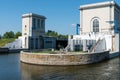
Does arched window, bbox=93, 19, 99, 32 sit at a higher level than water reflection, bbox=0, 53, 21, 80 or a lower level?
higher

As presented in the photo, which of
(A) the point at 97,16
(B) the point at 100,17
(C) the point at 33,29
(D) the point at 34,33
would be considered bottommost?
(D) the point at 34,33

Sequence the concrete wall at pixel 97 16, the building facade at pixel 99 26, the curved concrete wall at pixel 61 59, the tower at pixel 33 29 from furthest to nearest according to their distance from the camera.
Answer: the tower at pixel 33 29, the concrete wall at pixel 97 16, the building facade at pixel 99 26, the curved concrete wall at pixel 61 59

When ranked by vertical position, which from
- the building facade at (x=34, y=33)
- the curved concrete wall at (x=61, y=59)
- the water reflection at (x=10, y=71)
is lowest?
the water reflection at (x=10, y=71)

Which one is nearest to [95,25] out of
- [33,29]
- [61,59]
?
[33,29]

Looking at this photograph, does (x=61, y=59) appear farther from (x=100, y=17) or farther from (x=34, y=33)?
(x=34, y=33)

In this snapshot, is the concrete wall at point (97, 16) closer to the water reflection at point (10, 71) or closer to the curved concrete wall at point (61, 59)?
the curved concrete wall at point (61, 59)

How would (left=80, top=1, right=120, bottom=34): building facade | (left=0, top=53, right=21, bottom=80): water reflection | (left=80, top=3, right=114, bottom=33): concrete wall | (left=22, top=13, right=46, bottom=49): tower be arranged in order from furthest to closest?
(left=22, top=13, right=46, bottom=49): tower
(left=80, top=3, right=114, bottom=33): concrete wall
(left=80, top=1, right=120, bottom=34): building facade
(left=0, top=53, right=21, bottom=80): water reflection

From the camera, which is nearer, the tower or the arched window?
the arched window

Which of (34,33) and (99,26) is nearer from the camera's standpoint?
(99,26)

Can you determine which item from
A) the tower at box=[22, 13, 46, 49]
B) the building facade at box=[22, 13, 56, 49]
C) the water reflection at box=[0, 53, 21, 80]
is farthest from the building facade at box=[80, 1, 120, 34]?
the water reflection at box=[0, 53, 21, 80]

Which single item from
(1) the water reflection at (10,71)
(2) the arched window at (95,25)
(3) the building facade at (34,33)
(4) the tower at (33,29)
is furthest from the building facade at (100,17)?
(1) the water reflection at (10,71)

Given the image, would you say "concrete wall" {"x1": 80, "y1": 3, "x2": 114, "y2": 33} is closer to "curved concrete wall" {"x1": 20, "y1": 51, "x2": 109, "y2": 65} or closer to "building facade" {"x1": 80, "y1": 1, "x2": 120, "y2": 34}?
"building facade" {"x1": 80, "y1": 1, "x2": 120, "y2": 34}

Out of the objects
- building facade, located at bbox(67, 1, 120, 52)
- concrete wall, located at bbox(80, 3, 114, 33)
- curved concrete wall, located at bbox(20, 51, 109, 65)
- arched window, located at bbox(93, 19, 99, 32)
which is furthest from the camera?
arched window, located at bbox(93, 19, 99, 32)

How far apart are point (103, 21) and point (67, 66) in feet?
97.1
